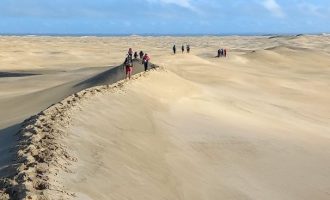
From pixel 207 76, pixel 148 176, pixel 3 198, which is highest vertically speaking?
pixel 3 198

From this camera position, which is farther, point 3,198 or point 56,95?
point 56,95

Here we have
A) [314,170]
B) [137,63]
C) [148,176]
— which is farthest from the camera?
[137,63]

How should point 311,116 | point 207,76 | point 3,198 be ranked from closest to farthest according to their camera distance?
point 3,198 → point 311,116 → point 207,76

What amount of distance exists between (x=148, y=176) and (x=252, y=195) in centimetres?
167

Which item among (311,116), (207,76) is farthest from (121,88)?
(207,76)

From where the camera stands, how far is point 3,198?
19.3 ft

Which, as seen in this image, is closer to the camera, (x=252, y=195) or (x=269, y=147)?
(x=252, y=195)

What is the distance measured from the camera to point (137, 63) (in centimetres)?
2381

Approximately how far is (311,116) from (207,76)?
1036cm

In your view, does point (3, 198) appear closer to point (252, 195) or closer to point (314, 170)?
point (252, 195)

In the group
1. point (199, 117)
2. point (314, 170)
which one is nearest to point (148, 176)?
point (314, 170)

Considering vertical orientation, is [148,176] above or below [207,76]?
above

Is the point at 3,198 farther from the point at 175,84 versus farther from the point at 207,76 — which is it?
the point at 207,76

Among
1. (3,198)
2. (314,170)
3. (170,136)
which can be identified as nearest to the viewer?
(3,198)
